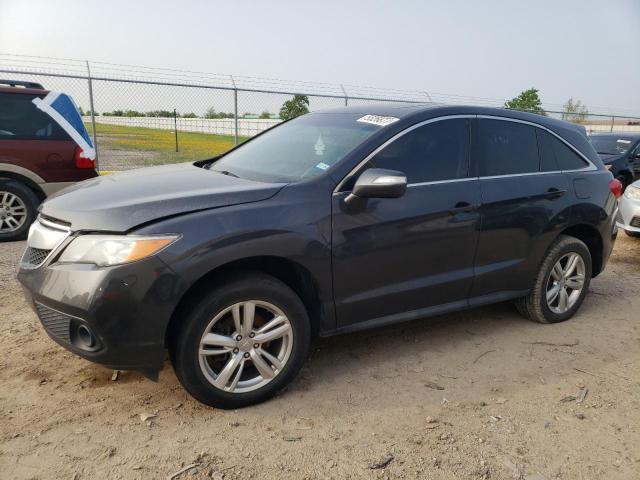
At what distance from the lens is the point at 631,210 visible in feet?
23.1

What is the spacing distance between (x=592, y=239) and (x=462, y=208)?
5.63 ft

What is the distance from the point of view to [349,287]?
9.92 ft

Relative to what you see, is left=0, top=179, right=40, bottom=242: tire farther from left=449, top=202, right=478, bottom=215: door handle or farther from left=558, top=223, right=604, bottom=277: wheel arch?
left=558, top=223, right=604, bottom=277: wheel arch

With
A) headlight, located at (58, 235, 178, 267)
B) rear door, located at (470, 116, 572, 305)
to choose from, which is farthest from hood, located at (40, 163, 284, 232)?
rear door, located at (470, 116, 572, 305)

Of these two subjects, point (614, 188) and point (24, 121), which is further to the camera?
point (24, 121)

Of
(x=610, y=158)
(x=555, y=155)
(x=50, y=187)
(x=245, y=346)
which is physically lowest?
(x=245, y=346)

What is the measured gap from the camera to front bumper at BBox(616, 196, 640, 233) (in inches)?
275

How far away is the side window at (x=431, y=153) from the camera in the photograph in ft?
10.5

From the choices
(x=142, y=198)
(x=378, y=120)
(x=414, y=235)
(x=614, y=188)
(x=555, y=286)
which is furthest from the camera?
(x=614, y=188)

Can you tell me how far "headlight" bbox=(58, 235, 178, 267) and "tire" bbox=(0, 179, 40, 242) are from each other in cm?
429

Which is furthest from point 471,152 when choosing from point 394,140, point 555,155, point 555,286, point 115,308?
point 115,308

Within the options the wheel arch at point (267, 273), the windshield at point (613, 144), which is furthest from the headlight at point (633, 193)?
the wheel arch at point (267, 273)

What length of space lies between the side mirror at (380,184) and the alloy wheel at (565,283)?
1.91m

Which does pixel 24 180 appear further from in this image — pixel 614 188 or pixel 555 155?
pixel 614 188
